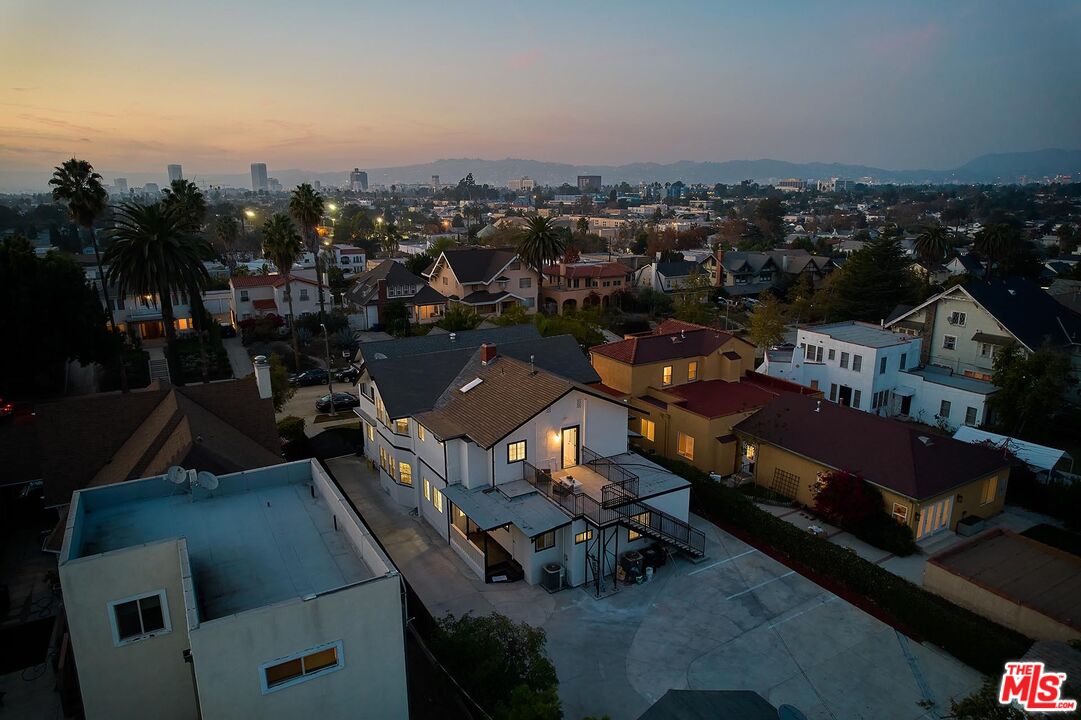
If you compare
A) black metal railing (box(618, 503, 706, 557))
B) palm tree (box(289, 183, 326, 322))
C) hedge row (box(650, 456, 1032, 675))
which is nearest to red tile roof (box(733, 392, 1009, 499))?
hedge row (box(650, 456, 1032, 675))

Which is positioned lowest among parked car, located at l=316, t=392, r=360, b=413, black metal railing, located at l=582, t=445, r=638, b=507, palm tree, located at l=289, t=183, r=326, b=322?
parked car, located at l=316, t=392, r=360, b=413

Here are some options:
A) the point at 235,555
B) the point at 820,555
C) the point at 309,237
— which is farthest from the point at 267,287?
the point at 820,555

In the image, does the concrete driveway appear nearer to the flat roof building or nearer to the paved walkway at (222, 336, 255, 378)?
the flat roof building

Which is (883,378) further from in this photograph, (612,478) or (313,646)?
(313,646)

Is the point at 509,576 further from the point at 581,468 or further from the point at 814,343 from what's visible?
the point at 814,343

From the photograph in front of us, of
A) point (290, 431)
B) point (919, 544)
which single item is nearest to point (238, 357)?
point (290, 431)

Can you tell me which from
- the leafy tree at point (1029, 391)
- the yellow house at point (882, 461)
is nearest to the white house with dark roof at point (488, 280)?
the yellow house at point (882, 461)
